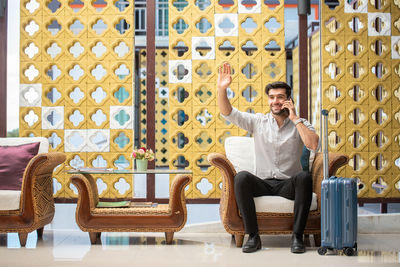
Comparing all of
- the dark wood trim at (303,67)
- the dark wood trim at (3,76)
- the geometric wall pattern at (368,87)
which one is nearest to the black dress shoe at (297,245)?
the geometric wall pattern at (368,87)

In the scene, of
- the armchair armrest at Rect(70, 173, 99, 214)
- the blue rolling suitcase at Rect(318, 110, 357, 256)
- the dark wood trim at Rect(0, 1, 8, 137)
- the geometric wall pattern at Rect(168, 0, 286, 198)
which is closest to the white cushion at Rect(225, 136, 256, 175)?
the geometric wall pattern at Rect(168, 0, 286, 198)

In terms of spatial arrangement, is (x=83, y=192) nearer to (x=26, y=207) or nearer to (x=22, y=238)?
(x=26, y=207)

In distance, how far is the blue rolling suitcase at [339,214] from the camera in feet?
9.46

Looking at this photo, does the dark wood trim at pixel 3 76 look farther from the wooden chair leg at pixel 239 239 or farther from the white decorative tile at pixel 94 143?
the wooden chair leg at pixel 239 239

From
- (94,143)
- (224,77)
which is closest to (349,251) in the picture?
(224,77)

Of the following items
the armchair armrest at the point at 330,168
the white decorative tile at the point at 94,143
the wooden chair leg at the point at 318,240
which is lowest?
the wooden chair leg at the point at 318,240

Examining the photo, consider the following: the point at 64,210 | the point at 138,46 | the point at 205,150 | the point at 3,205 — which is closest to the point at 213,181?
the point at 205,150

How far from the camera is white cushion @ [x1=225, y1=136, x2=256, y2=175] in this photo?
3.59 m

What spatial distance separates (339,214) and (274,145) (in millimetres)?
702

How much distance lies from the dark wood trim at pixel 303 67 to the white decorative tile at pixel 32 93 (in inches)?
93.8

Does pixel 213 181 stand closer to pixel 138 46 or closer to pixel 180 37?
pixel 180 37

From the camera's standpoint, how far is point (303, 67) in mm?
4148

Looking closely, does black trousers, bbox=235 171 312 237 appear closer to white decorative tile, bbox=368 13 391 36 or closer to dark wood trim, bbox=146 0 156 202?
dark wood trim, bbox=146 0 156 202

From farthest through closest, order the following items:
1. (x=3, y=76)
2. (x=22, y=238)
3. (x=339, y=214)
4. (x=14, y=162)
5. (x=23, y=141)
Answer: (x=3, y=76), (x=23, y=141), (x=14, y=162), (x=22, y=238), (x=339, y=214)
